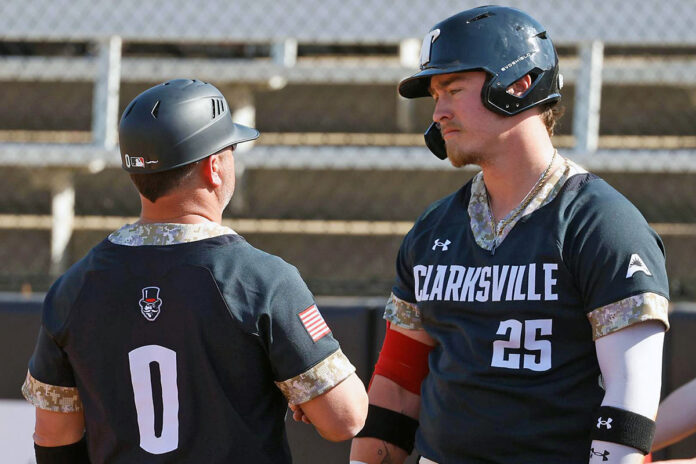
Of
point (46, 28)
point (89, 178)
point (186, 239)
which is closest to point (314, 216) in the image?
point (89, 178)

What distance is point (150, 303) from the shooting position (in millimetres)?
1705

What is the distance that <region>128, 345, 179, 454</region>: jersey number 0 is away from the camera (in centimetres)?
171

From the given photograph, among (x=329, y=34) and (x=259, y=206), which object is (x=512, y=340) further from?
(x=259, y=206)

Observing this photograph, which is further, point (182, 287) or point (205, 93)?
point (205, 93)

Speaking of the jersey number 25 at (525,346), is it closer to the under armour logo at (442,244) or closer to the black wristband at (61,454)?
the under armour logo at (442,244)

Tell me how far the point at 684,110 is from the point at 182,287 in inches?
159

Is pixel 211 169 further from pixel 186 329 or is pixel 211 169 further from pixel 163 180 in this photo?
pixel 186 329

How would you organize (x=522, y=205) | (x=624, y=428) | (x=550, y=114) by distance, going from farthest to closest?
1. (x=550, y=114)
2. (x=522, y=205)
3. (x=624, y=428)

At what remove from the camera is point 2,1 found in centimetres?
466

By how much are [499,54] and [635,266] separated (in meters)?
0.53

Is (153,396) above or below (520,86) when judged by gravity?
below

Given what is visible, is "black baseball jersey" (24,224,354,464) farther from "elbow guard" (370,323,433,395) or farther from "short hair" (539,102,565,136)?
"short hair" (539,102,565,136)

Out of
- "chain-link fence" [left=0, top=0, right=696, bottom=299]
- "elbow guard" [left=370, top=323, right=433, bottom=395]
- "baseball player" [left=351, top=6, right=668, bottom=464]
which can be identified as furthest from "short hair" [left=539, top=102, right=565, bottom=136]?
"chain-link fence" [left=0, top=0, right=696, bottom=299]

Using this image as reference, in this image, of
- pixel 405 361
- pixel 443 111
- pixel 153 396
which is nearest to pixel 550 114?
pixel 443 111
